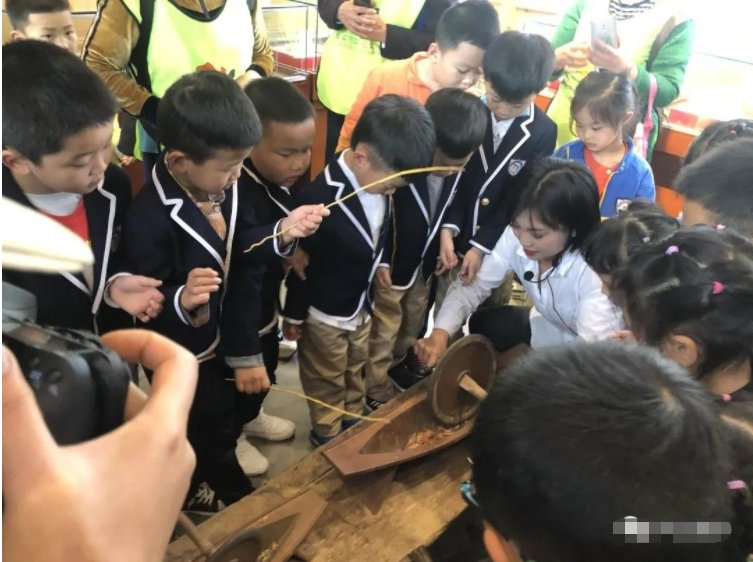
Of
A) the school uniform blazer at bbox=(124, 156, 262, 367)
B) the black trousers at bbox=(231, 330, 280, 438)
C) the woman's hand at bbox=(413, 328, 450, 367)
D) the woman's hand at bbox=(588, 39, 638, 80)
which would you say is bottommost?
the black trousers at bbox=(231, 330, 280, 438)

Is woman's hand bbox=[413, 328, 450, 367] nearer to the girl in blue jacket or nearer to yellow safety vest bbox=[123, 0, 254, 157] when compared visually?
the girl in blue jacket

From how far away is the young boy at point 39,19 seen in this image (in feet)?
6.43

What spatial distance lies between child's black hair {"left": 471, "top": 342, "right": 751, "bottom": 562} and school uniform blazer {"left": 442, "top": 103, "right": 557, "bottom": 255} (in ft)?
3.97

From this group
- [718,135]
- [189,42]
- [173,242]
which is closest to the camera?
[173,242]

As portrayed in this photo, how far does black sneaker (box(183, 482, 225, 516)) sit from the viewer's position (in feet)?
5.19

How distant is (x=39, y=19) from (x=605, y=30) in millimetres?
1893

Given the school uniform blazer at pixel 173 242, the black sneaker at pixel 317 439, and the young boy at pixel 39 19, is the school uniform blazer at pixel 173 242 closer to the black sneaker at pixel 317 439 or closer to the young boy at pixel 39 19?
the black sneaker at pixel 317 439

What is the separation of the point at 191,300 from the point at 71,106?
391mm

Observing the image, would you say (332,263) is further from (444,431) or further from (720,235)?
(720,235)

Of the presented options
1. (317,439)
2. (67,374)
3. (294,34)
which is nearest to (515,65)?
(317,439)

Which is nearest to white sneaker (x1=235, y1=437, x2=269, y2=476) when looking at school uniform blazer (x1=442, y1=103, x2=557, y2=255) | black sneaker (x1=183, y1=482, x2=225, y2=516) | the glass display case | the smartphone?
black sneaker (x1=183, y1=482, x2=225, y2=516)

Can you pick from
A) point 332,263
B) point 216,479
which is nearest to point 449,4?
point 332,263

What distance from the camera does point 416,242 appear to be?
1.80 m

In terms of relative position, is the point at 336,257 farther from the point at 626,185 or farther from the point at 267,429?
the point at 626,185
